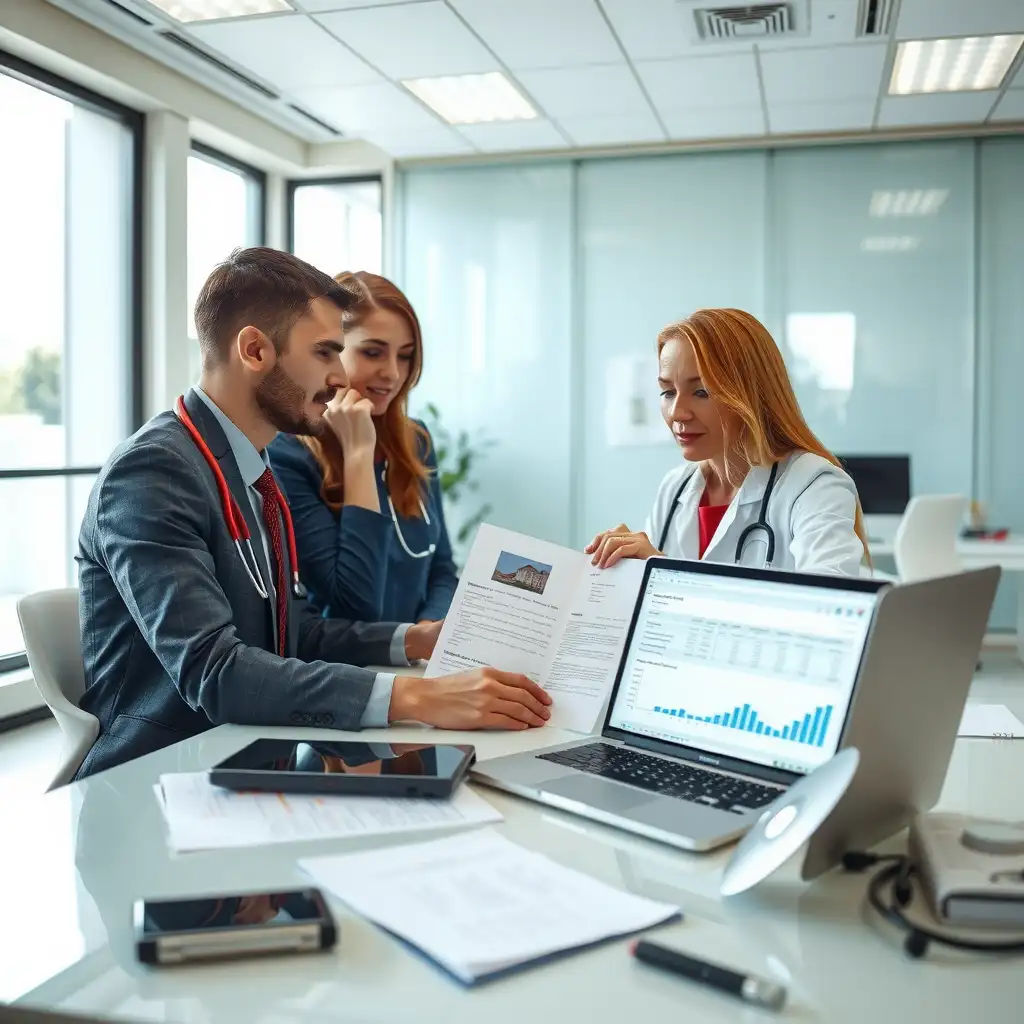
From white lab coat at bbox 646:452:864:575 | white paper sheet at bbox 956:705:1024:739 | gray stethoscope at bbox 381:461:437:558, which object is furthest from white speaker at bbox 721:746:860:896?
gray stethoscope at bbox 381:461:437:558

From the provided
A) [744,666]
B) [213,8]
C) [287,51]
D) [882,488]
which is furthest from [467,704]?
[882,488]

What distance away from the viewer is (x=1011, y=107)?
220 inches

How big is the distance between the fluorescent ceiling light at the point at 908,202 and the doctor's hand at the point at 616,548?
5157mm

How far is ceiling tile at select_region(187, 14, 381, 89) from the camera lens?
4480 mm

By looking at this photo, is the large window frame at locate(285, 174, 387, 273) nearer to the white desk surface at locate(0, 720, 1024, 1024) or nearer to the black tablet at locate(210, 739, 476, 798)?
the black tablet at locate(210, 739, 476, 798)

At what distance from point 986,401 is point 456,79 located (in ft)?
11.0

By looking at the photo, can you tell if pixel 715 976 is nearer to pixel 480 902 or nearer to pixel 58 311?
Result: pixel 480 902

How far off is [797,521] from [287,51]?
375cm

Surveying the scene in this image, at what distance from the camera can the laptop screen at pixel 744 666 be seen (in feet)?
4.08

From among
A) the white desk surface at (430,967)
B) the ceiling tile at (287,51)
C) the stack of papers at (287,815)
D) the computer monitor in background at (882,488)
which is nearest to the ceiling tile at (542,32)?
the ceiling tile at (287,51)

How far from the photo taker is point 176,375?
5453mm

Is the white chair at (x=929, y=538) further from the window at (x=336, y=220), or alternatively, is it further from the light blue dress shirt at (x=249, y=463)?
the light blue dress shirt at (x=249, y=463)

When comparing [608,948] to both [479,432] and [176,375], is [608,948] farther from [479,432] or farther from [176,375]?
[479,432]

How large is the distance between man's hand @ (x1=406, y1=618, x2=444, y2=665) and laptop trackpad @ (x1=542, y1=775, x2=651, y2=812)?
710 mm
